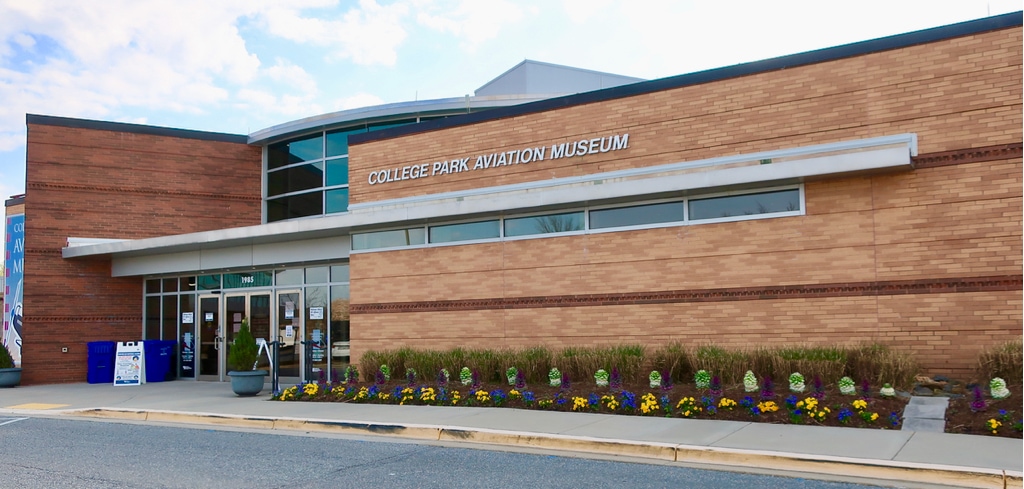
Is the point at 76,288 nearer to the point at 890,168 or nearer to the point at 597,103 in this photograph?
the point at 597,103

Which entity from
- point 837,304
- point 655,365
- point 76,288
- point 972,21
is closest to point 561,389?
point 655,365

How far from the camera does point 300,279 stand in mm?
19328

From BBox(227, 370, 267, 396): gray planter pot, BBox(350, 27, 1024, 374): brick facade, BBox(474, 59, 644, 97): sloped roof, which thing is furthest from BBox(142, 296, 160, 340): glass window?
BBox(474, 59, 644, 97): sloped roof

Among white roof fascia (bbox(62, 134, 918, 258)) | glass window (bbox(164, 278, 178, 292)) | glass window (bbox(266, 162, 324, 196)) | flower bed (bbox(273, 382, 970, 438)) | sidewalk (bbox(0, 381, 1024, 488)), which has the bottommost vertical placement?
sidewalk (bbox(0, 381, 1024, 488))

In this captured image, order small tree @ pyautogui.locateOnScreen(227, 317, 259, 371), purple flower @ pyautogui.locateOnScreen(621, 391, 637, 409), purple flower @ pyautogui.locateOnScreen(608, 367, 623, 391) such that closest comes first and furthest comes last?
purple flower @ pyautogui.locateOnScreen(621, 391, 637, 409) → purple flower @ pyautogui.locateOnScreen(608, 367, 623, 391) → small tree @ pyautogui.locateOnScreen(227, 317, 259, 371)

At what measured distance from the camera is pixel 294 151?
23.8m

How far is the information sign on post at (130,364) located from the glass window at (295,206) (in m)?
5.15

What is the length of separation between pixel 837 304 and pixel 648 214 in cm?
333

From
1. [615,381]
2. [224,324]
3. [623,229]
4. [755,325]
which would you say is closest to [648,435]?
[615,381]

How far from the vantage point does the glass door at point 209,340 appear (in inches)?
830

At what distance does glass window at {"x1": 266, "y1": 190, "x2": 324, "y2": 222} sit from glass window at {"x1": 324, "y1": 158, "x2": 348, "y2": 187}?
1.43ft

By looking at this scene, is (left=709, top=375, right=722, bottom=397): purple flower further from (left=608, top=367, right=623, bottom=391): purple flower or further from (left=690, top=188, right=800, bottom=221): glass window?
(left=690, top=188, right=800, bottom=221): glass window

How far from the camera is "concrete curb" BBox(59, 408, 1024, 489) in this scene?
7359 mm

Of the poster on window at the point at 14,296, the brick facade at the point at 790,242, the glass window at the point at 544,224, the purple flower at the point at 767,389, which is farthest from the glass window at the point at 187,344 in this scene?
the purple flower at the point at 767,389
